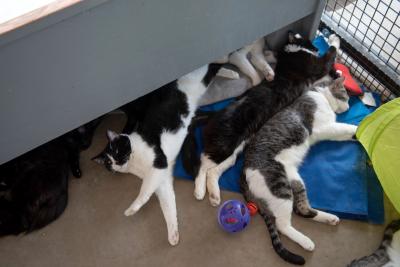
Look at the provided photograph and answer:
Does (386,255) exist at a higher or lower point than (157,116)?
lower

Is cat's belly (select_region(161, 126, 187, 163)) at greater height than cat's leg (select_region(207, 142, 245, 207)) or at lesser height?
greater

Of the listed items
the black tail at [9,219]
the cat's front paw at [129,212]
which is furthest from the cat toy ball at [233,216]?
the black tail at [9,219]

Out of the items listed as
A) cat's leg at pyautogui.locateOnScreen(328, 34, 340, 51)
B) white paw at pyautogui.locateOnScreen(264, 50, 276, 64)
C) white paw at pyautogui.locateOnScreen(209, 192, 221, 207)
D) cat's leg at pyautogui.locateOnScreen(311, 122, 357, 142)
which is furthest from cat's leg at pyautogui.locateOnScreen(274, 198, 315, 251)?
cat's leg at pyautogui.locateOnScreen(328, 34, 340, 51)

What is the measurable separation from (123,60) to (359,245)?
1.15 metres

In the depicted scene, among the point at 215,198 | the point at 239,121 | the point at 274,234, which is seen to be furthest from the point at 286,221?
the point at 239,121

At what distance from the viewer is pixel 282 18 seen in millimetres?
1676

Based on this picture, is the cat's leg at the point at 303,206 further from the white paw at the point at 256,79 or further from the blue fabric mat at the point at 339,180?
the white paw at the point at 256,79

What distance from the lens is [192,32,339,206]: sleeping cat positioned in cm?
159

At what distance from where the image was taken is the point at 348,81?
6.16 ft

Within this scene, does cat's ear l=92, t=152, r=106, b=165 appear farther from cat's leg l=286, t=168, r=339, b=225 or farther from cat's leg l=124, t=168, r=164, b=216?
cat's leg l=286, t=168, r=339, b=225

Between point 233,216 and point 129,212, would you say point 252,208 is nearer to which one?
point 233,216

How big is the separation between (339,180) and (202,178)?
59 centimetres

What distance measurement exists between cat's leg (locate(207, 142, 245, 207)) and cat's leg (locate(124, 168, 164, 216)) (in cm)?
20

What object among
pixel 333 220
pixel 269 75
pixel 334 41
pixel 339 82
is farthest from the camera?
pixel 334 41
